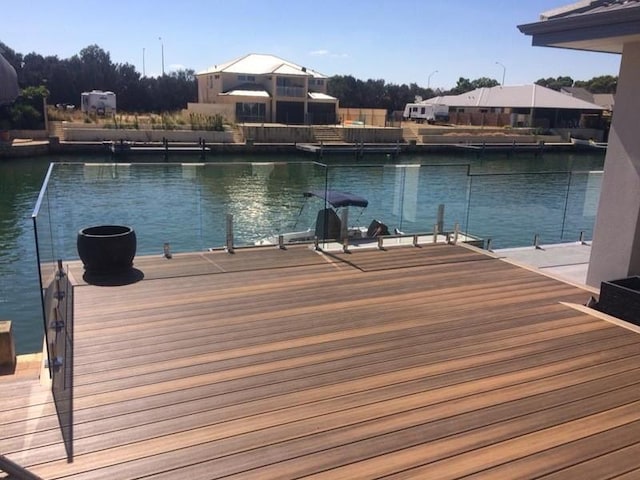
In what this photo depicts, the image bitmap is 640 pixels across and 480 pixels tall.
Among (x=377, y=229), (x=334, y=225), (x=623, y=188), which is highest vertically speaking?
(x=623, y=188)

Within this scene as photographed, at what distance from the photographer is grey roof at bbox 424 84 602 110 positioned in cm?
5703

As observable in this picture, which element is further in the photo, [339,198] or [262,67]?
[262,67]

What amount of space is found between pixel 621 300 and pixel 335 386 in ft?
11.5

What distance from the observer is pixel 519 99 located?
197 ft

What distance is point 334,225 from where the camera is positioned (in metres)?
8.34

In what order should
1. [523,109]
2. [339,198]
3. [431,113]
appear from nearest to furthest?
[339,198], [523,109], [431,113]

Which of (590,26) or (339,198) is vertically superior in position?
(590,26)

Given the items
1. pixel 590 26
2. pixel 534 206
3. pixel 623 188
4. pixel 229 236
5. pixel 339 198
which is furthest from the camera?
pixel 534 206

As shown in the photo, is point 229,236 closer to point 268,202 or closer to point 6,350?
point 268,202

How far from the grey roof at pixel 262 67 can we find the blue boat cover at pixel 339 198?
44.4 m

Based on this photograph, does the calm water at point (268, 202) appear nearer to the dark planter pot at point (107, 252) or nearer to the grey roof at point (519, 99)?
the dark planter pot at point (107, 252)

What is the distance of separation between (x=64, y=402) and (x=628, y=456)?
12.2 feet

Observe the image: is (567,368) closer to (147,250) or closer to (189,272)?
(189,272)

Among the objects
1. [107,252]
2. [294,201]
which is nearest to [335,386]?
[107,252]
